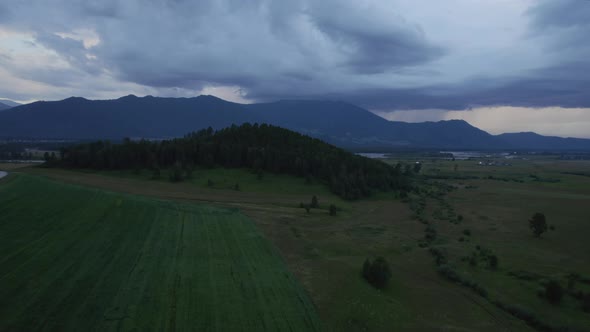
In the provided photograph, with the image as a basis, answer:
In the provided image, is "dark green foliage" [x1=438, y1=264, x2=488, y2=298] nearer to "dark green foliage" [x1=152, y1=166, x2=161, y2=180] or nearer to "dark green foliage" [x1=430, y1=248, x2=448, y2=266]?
"dark green foliage" [x1=430, y1=248, x2=448, y2=266]

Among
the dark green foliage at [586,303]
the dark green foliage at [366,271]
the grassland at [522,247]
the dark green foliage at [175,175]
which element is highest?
the dark green foliage at [175,175]

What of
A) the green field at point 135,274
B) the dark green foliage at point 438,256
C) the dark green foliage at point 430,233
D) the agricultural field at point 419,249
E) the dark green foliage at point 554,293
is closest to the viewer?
the green field at point 135,274

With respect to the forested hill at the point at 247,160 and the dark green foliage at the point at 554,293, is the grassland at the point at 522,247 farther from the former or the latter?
the forested hill at the point at 247,160

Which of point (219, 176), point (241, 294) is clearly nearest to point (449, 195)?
point (219, 176)

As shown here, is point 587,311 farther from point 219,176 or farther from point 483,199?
point 219,176

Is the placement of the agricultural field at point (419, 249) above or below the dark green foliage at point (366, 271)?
below

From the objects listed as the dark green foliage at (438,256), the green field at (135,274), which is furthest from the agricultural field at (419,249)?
the green field at (135,274)

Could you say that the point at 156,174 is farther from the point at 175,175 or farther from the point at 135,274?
the point at 135,274
